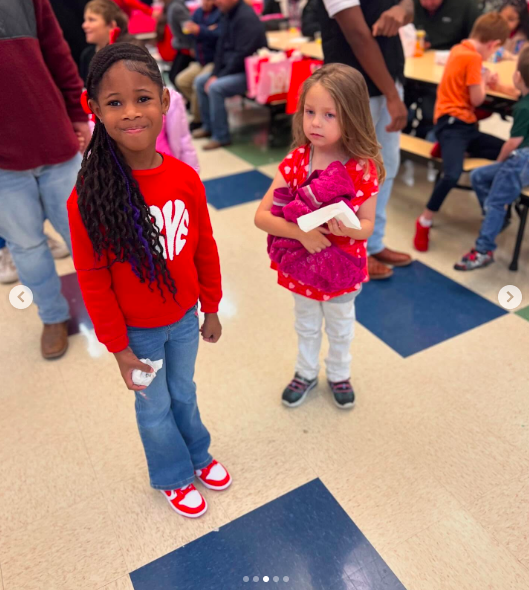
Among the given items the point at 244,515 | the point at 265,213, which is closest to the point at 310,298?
the point at 265,213

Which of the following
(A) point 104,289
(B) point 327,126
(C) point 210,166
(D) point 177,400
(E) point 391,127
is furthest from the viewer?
(C) point 210,166

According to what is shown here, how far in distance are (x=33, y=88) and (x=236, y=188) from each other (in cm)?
212

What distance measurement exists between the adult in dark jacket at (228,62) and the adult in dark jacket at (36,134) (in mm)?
2766

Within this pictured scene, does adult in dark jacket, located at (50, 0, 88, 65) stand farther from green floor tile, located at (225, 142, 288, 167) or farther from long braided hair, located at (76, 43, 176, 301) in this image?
long braided hair, located at (76, 43, 176, 301)

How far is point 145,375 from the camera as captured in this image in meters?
1.20

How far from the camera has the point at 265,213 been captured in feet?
4.75

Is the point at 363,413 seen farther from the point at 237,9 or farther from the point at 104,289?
the point at 237,9

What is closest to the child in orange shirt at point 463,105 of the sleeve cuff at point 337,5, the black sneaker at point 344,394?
the sleeve cuff at point 337,5

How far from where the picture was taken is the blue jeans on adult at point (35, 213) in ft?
6.08

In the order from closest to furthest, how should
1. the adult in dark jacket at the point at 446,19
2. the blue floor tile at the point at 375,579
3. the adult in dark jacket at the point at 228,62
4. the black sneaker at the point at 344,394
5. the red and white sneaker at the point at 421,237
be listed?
the blue floor tile at the point at 375,579, the black sneaker at the point at 344,394, the red and white sneaker at the point at 421,237, the adult in dark jacket at the point at 446,19, the adult in dark jacket at the point at 228,62

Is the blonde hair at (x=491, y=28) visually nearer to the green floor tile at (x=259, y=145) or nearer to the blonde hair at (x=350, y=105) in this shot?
the blonde hair at (x=350, y=105)

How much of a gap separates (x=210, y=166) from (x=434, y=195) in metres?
2.12

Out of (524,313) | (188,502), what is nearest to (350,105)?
(188,502)

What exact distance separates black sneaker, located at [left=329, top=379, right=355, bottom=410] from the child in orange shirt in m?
1.27
